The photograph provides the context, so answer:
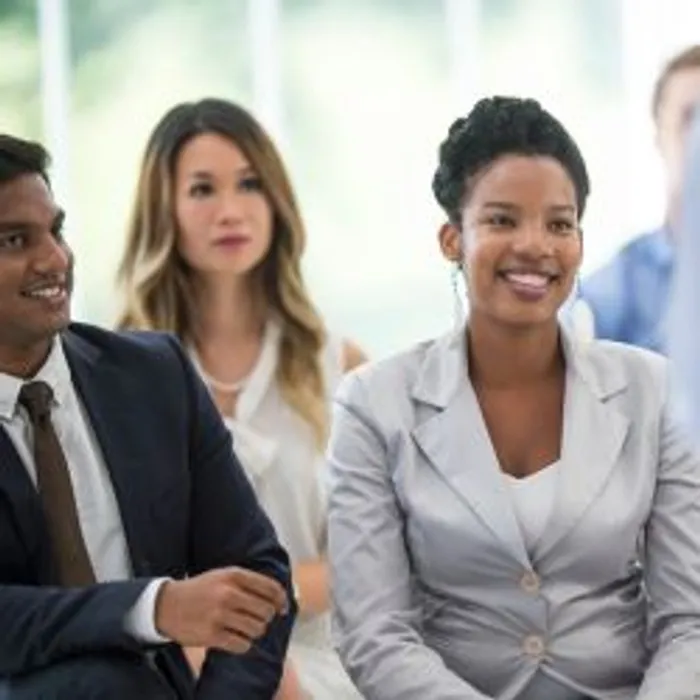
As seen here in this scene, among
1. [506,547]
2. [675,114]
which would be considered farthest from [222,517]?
[675,114]

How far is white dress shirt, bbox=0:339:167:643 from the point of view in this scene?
6.26ft

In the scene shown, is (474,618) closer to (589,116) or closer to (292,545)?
(292,545)

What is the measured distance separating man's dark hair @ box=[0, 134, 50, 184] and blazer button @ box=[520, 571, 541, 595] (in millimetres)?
798

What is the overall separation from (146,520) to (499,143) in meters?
0.68

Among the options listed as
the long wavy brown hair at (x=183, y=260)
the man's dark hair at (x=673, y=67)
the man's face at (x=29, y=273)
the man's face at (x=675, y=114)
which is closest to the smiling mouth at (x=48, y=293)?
the man's face at (x=29, y=273)

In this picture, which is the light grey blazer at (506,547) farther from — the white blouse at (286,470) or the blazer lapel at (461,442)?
the white blouse at (286,470)

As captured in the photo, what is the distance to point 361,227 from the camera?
3330 mm

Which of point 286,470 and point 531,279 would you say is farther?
point 286,470

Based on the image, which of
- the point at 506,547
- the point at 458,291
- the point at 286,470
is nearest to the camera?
the point at 506,547

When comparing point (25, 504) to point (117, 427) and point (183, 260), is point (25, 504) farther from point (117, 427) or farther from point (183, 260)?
point (183, 260)

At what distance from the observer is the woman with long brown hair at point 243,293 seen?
270cm

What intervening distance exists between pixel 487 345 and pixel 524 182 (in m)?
0.23

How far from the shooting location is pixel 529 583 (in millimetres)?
1992

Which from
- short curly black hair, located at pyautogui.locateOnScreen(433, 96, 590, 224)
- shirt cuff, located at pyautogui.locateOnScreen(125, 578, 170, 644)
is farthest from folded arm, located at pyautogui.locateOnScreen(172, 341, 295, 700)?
short curly black hair, located at pyautogui.locateOnScreen(433, 96, 590, 224)
